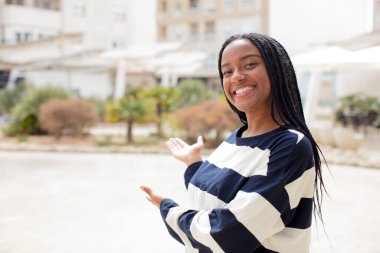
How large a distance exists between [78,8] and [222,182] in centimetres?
2869

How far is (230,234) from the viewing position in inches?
46.2

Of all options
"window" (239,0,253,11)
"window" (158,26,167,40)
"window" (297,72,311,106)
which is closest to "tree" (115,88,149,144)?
"window" (297,72,311,106)

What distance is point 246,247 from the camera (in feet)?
3.91

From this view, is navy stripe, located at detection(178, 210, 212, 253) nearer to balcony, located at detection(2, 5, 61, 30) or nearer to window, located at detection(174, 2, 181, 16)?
balcony, located at detection(2, 5, 61, 30)

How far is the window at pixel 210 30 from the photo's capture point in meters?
35.7

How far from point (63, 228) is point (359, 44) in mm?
8346

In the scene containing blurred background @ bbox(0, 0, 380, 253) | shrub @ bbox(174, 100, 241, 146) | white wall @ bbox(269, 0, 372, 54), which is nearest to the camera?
blurred background @ bbox(0, 0, 380, 253)

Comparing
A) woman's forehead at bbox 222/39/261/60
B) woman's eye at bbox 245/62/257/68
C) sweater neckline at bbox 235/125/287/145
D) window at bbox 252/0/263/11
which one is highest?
window at bbox 252/0/263/11

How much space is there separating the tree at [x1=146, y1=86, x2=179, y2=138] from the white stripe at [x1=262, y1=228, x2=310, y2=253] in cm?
1009

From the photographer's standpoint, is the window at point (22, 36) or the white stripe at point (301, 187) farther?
the window at point (22, 36)

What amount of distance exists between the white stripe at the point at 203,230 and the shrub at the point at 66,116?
9.84 m

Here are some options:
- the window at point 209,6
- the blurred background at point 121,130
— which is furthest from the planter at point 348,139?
the window at point 209,6

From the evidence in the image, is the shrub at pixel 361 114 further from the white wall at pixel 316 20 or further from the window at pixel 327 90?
the window at pixel 327 90

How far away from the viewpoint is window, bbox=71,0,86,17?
27406mm
